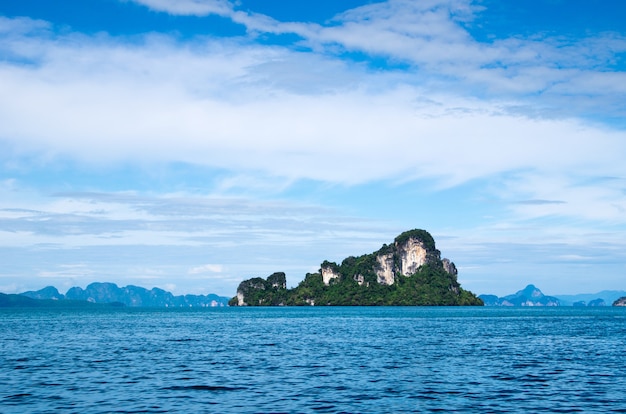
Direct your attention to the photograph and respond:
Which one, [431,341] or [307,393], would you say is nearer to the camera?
[307,393]

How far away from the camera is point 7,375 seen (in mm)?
49938

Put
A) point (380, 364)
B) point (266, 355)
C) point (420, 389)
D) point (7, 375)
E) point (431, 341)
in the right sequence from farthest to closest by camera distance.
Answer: point (431, 341)
point (266, 355)
point (380, 364)
point (7, 375)
point (420, 389)

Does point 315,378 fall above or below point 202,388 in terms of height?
above

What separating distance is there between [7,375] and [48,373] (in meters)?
3.07

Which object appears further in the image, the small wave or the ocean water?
the small wave

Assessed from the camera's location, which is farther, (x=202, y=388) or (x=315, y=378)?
(x=315, y=378)

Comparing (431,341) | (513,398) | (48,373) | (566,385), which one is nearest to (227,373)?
(48,373)

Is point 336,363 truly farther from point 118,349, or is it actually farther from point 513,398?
point 118,349

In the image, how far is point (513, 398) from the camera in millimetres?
39312

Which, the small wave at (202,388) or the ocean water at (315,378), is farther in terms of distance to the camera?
the small wave at (202,388)

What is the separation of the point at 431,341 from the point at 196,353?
33.1 m

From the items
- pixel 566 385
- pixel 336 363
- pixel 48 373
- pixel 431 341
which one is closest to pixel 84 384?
pixel 48 373

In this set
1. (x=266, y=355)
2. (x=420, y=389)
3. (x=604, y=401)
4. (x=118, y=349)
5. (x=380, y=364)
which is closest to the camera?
(x=604, y=401)

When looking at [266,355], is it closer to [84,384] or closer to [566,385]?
[84,384]
